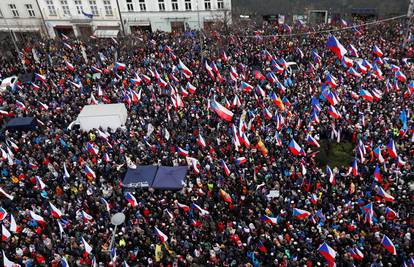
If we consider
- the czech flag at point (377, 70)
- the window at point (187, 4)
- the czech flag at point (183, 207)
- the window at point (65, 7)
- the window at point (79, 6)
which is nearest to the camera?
the czech flag at point (183, 207)

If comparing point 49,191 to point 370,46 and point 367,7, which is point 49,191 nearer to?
point 370,46

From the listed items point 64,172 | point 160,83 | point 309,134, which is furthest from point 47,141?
point 309,134

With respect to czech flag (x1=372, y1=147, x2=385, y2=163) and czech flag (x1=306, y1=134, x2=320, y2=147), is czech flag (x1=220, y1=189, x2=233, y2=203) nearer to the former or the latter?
czech flag (x1=306, y1=134, x2=320, y2=147)

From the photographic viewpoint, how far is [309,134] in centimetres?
2316

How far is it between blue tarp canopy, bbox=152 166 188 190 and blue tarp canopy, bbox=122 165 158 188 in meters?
0.32

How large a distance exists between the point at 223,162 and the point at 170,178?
3059mm

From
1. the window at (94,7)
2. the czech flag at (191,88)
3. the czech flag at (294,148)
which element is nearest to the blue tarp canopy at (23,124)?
Result: the czech flag at (191,88)

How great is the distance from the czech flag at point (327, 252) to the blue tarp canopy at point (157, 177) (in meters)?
8.12

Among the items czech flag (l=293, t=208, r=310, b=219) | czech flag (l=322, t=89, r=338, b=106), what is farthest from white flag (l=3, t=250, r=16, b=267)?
czech flag (l=322, t=89, r=338, b=106)

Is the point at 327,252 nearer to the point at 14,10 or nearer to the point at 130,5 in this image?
the point at 130,5

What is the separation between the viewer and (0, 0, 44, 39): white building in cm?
4634

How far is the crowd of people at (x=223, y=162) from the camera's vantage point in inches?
713

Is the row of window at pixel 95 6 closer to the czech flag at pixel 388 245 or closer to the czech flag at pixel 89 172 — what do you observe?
the czech flag at pixel 89 172

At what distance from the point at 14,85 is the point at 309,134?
83.0ft
